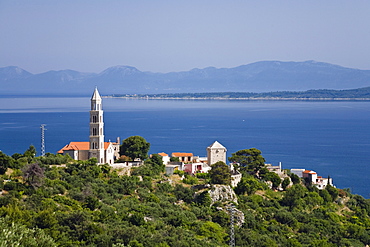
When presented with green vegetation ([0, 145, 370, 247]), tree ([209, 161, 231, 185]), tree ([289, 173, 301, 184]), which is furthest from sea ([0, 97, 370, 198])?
tree ([209, 161, 231, 185])

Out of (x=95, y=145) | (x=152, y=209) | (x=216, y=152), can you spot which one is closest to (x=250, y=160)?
(x=216, y=152)

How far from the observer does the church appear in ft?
120

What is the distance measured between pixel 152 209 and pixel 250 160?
14.6 metres

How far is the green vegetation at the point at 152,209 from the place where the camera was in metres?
21.7

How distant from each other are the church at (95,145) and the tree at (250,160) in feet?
33.2

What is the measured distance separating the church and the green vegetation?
7.05 ft

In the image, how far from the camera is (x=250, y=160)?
41.2 metres

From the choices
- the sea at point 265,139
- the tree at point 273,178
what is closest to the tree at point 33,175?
the tree at point 273,178

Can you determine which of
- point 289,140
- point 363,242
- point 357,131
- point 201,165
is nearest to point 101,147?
point 201,165

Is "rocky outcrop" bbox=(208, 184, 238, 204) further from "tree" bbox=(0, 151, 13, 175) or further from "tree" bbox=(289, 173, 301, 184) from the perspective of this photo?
"tree" bbox=(0, 151, 13, 175)

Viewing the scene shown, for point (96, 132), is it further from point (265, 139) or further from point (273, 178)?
point (265, 139)

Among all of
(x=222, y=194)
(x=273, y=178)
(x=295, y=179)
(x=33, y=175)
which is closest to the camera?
(x=33, y=175)

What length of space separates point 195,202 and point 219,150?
30.3 ft

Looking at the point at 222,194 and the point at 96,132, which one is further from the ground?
the point at 96,132
